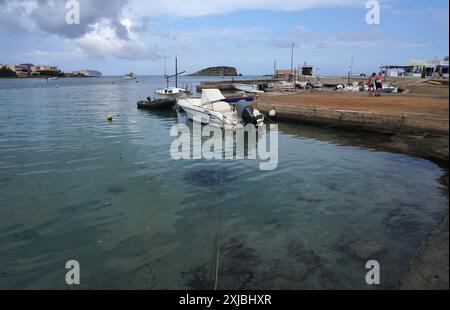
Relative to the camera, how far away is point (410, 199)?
35.3 ft

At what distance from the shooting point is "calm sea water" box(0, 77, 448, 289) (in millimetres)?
6980

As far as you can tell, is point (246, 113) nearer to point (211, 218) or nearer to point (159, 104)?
point (211, 218)

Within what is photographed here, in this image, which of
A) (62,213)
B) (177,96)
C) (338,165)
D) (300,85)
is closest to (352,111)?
(338,165)

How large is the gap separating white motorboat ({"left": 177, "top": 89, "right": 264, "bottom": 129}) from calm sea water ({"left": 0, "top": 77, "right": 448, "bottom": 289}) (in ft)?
23.3

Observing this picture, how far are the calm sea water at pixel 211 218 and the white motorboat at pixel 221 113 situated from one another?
710cm

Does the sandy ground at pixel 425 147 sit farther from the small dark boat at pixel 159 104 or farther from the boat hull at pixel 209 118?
the small dark boat at pixel 159 104

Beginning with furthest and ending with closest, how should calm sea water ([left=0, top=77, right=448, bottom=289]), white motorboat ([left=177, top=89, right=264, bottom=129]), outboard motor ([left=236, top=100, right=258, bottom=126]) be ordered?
1. white motorboat ([left=177, top=89, right=264, bottom=129])
2. outboard motor ([left=236, top=100, right=258, bottom=126])
3. calm sea water ([left=0, top=77, right=448, bottom=289])

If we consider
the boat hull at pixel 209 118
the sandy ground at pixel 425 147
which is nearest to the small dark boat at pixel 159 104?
the boat hull at pixel 209 118

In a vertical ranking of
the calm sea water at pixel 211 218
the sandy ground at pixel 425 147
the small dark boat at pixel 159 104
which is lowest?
the calm sea water at pixel 211 218

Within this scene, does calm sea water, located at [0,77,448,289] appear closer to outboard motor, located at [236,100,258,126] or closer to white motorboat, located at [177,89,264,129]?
outboard motor, located at [236,100,258,126]

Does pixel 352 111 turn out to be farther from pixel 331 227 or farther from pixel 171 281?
pixel 171 281

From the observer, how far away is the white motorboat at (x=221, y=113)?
23953mm

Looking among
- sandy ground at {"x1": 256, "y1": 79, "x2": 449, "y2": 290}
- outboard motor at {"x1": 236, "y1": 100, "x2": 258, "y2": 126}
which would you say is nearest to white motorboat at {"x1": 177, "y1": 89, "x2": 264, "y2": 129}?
outboard motor at {"x1": 236, "y1": 100, "x2": 258, "y2": 126}

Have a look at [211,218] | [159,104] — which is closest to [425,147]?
[211,218]
